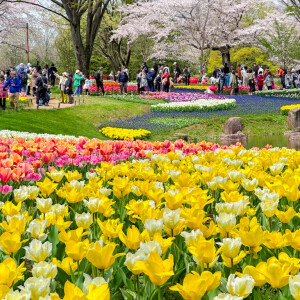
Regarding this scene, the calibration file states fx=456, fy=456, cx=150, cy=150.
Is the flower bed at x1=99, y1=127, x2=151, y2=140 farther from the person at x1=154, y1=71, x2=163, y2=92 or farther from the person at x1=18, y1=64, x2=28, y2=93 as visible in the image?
the person at x1=154, y1=71, x2=163, y2=92

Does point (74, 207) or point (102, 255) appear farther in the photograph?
point (74, 207)

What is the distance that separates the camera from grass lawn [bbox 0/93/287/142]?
13932 millimetres

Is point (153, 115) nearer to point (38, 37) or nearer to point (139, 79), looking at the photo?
point (139, 79)

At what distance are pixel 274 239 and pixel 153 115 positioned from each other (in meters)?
17.1

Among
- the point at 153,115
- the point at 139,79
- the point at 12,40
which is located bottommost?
the point at 153,115

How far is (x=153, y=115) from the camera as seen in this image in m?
19.0

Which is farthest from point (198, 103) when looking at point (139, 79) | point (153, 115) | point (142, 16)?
point (142, 16)

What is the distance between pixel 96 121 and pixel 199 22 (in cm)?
1838

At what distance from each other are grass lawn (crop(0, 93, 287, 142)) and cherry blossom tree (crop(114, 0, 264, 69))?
14384 millimetres

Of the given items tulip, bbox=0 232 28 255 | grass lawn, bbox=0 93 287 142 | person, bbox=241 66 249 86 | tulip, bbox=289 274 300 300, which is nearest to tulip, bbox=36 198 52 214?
tulip, bbox=0 232 28 255

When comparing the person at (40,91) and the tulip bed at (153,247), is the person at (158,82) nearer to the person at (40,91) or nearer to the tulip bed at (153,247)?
the person at (40,91)

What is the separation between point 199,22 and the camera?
3338 cm

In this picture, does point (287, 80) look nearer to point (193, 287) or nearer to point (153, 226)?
point (153, 226)

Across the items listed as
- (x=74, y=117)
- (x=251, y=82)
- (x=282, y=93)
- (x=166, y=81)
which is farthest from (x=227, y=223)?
→ (x=251, y=82)
